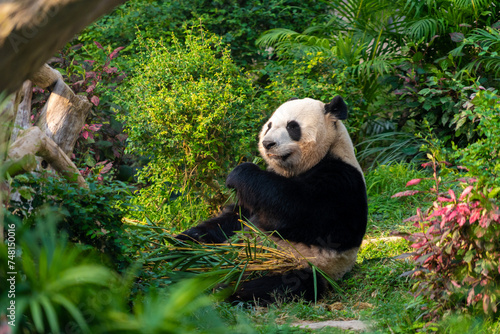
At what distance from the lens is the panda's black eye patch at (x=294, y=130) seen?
181 inches

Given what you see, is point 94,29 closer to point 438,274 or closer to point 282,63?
point 282,63

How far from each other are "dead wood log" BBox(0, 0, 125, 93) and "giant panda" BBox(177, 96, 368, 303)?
2.80 metres

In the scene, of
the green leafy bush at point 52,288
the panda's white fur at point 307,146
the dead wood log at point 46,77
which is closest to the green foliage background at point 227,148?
the green leafy bush at point 52,288

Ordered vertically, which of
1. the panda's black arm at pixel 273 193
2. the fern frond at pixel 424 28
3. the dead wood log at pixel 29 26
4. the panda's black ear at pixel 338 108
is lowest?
the fern frond at pixel 424 28

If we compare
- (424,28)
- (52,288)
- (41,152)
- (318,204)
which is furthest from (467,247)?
(424,28)

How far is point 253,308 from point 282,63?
532 cm

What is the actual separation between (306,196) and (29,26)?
2.92m

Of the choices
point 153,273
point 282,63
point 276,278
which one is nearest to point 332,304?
point 276,278

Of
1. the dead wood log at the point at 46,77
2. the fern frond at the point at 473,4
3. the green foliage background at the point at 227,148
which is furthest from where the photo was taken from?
the fern frond at the point at 473,4

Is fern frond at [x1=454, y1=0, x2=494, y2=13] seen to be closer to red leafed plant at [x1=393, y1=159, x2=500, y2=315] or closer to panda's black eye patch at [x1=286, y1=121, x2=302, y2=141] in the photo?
panda's black eye patch at [x1=286, y1=121, x2=302, y2=141]

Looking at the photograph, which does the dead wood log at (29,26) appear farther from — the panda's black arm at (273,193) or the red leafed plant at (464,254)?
the panda's black arm at (273,193)

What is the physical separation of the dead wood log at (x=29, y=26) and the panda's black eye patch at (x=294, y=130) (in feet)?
9.68

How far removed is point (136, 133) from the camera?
635cm

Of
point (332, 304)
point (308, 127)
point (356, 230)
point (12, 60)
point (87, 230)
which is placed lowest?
point (332, 304)
